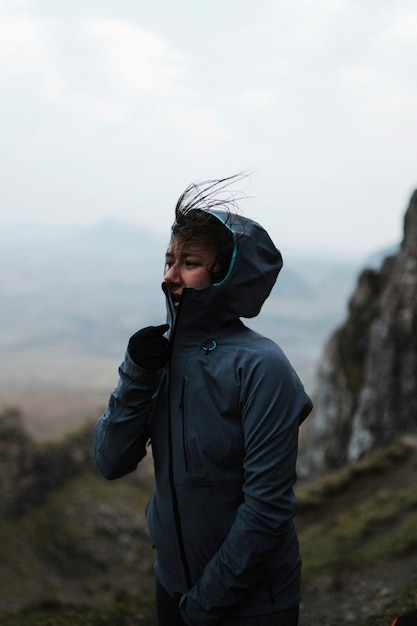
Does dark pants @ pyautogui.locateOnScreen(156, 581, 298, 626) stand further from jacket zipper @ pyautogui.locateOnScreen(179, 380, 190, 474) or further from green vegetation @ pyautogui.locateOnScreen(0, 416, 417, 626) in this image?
green vegetation @ pyautogui.locateOnScreen(0, 416, 417, 626)

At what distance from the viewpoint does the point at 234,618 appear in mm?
3688

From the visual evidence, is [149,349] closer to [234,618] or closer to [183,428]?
[183,428]

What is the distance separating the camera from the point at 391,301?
28547 millimetres

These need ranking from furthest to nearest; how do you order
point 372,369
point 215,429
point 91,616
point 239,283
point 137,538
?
point 137,538, point 372,369, point 91,616, point 239,283, point 215,429

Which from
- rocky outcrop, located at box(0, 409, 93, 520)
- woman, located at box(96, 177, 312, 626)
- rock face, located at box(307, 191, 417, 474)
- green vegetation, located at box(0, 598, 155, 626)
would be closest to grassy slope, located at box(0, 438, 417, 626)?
green vegetation, located at box(0, 598, 155, 626)

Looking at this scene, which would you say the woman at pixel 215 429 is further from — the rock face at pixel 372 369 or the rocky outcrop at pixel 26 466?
the rocky outcrop at pixel 26 466

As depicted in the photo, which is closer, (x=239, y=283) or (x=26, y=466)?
(x=239, y=283)

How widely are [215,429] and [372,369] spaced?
83.4ft

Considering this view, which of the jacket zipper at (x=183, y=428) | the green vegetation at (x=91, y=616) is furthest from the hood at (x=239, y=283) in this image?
the green vegetation at (x=91, y=616)

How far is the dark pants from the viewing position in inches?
145

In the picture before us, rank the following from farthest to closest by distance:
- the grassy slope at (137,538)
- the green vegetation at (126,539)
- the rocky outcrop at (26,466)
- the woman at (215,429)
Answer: the rocky outcrop at (26,466)
the green vegetation at (126,539)
the grassy slope at (137,538)
the woman at (215,429)

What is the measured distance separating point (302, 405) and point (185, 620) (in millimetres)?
1556

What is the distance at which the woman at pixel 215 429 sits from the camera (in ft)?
11.6

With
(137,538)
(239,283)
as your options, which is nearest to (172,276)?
(239,283)
